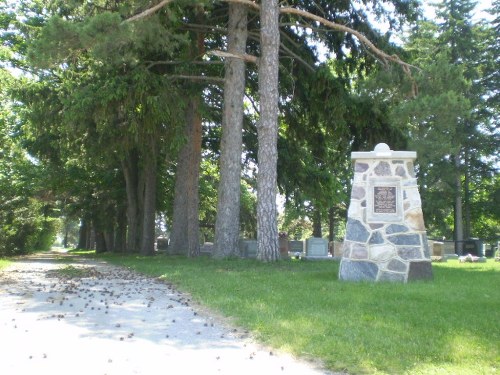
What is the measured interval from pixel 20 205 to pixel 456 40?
92.1 ft

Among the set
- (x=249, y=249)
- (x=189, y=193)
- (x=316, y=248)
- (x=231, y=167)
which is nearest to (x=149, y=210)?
(x=189, y=193)

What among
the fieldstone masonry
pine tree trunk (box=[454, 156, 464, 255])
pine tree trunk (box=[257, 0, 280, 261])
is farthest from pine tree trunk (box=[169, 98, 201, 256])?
pine tree trunk (box=[454, 156, 464, 255])

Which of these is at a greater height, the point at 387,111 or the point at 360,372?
the point at 387,111

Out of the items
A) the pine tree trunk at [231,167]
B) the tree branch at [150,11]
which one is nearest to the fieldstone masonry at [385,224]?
the pine tree trunk at [231,167]

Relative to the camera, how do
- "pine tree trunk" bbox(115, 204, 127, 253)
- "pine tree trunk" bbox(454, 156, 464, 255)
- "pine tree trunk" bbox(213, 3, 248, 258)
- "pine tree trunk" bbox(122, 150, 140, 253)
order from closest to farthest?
"pine tree trunk" bbox(213, 3, 248, 258), "pine tree trunk" bbox(122, 150, 140, 253), "pine tree trunk" bbox(115, 204, 127, 253), "pine tree trunk" bbox(454, 156, 464, 255)

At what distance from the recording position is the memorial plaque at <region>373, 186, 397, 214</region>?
11531 millimetres

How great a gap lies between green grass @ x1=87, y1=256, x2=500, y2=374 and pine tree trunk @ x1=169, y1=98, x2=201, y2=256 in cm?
798

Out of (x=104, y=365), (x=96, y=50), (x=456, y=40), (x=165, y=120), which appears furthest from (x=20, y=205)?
(x=456, y=40)

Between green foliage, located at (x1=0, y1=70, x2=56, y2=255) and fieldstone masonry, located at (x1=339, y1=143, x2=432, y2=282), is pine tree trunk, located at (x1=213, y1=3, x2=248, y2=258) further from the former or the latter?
green foliage, located at (x1=0, y1=70, x2=56, y2=255)

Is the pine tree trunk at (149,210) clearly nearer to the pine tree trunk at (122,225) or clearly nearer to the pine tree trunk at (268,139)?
the pine tree trunk at (122,225)

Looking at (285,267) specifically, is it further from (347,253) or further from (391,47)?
(391,47)

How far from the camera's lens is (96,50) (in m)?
14.4

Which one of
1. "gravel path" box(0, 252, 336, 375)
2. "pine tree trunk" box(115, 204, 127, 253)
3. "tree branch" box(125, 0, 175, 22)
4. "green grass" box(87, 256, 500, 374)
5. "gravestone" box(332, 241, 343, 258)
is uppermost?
"tree branch" box(125, 0, 175, 22)

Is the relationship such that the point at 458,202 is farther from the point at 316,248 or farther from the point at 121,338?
the point at 121,338
